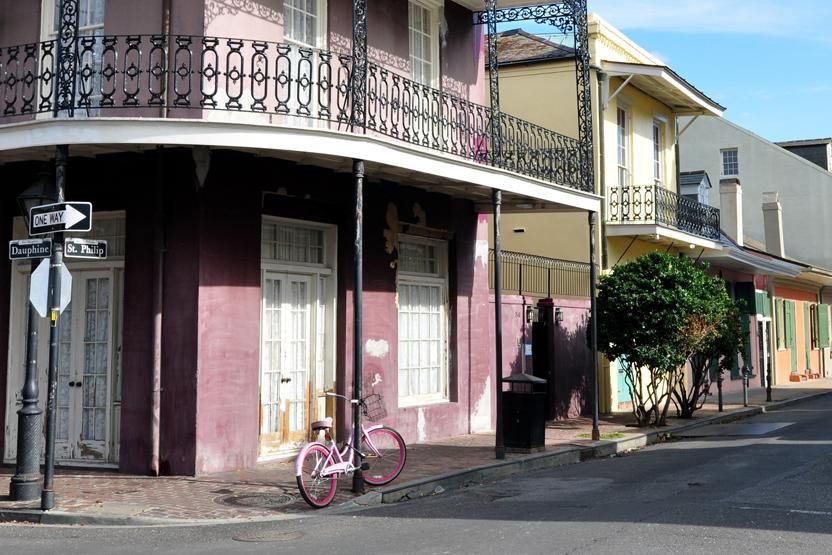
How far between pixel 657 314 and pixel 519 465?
206 inches

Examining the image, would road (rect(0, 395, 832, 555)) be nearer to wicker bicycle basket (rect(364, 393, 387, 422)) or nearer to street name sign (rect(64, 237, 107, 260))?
wicker bicycle basket (rect(364, 393, 387, 422))

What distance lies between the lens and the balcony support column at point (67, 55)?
31.6 ft

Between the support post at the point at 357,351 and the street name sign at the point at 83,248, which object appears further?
the support post at the point at 357,351

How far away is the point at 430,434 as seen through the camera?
13867mm

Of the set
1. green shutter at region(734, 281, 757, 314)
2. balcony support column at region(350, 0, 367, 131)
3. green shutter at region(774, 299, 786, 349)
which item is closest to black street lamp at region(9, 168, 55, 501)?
balcony support column at region(350, 0, 367, 131)

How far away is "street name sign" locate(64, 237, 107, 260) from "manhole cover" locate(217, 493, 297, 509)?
2760mm

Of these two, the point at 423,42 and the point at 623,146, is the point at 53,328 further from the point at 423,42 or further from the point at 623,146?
the point at 623,146

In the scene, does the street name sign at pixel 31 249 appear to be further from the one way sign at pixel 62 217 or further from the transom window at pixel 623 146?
the transom window at pixel 623 146

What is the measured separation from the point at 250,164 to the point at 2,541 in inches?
207

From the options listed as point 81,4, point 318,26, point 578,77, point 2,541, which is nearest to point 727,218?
point 578,77

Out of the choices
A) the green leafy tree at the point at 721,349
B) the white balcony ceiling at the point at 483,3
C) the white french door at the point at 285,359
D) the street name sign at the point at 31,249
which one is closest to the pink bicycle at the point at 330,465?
the white french door at the point at 285,359

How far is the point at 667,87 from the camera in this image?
841 inches

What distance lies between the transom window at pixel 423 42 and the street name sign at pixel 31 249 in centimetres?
663

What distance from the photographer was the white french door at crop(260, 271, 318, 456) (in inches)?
459
